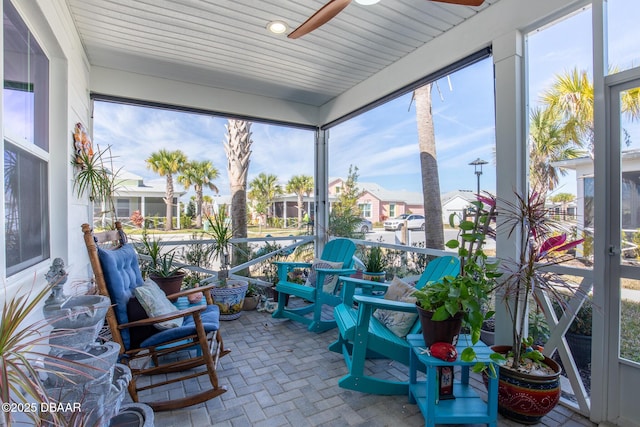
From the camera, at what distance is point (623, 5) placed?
188 cm

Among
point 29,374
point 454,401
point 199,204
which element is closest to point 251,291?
point 199,204

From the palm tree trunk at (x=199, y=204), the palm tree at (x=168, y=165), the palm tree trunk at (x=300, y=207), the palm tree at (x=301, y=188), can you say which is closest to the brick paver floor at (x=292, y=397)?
the palm tree trunk at (x=199, y=204)

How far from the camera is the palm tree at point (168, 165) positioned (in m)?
3.99

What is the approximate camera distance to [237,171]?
484 centimetres

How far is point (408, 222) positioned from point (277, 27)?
2.52 metres

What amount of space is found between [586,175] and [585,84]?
61 centimetres

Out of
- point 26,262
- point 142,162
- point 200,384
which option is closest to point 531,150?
point 200,384

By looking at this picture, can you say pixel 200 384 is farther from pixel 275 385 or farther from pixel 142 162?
pixel 142 162

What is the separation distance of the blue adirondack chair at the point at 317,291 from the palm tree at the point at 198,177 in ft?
4.94

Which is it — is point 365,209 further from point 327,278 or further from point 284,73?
point 284,73

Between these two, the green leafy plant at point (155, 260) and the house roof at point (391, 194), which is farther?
the house roof at point (391, 194)

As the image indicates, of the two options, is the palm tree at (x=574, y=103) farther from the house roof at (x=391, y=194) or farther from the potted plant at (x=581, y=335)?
the house roof at (x=391, y=194)

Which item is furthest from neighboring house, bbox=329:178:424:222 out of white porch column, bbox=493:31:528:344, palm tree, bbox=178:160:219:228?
palm tree, bbox=178:160:219:228

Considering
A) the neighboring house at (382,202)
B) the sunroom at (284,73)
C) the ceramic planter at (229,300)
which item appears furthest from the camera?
the ceramic planter at (229,300)
